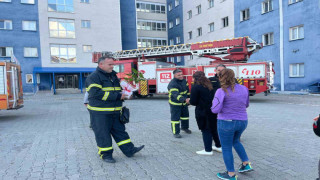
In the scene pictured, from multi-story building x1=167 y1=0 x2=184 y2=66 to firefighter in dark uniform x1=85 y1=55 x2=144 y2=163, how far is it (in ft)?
98.2

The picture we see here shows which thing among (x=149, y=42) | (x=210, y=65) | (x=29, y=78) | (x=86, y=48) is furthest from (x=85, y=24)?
(x=210, y=65)

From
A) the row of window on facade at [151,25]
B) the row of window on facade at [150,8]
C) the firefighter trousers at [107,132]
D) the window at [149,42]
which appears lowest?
the firefighter trousers at [107,132]

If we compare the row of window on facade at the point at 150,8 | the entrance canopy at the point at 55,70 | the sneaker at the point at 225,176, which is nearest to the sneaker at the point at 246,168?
the sneaker at the point at 225,176

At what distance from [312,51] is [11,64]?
1856 cm

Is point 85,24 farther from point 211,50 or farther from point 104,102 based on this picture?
point 104,102

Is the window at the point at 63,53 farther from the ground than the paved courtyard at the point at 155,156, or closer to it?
farther from the ground

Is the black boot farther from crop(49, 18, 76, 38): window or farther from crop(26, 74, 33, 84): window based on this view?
crop(49, 18, 76, 38): window

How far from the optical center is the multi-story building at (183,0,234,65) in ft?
80.5

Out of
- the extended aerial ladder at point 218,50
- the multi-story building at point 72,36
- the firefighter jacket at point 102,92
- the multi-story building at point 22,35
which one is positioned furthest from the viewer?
the multi-story building at point 72,36

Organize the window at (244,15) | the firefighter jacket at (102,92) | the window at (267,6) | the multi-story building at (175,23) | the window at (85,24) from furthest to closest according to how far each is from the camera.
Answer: the multi-story building at (175,23) < the window at (85,24) < the window at (244,15) < the window at (267,6) < the firefighter jacket at (102,92)

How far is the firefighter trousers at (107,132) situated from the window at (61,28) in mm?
26431

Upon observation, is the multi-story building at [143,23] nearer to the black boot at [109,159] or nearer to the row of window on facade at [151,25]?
the row of window on facade at [151,25]

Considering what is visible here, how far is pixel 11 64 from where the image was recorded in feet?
30.3

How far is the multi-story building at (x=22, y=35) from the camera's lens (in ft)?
82.5
